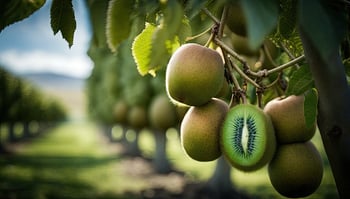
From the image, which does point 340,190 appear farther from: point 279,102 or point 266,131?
point 279,102

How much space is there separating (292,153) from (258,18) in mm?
911

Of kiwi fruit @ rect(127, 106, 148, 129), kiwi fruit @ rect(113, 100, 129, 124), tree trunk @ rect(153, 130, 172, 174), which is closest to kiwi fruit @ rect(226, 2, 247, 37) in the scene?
tree trunk @ rect(153, 130, 172, 174)

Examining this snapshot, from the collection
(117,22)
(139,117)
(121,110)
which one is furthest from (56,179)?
(117,22)

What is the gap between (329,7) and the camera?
69cm

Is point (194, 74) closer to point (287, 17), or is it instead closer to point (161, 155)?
point (287, 17)

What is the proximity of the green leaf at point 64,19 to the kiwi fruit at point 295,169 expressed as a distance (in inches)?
31.0

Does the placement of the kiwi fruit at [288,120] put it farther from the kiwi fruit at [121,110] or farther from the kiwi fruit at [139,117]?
the kiwi fruit at [121,110]

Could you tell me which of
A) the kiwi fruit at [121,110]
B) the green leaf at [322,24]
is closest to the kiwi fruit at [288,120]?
the green leaf at [322,24]

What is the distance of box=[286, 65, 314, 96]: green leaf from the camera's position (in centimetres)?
117

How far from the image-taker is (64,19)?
92 cm

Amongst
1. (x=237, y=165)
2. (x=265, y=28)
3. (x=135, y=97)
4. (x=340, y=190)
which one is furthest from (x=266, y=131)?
(x=135, y=97)

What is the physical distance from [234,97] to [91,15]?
0.77 m

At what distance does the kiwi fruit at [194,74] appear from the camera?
1.20 m

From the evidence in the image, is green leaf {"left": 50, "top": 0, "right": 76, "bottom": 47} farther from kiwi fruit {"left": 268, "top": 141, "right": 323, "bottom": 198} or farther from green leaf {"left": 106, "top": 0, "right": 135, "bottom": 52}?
kiwi fruit {"left": 268, "top": 141, "right": 323, "bottom": 198}
